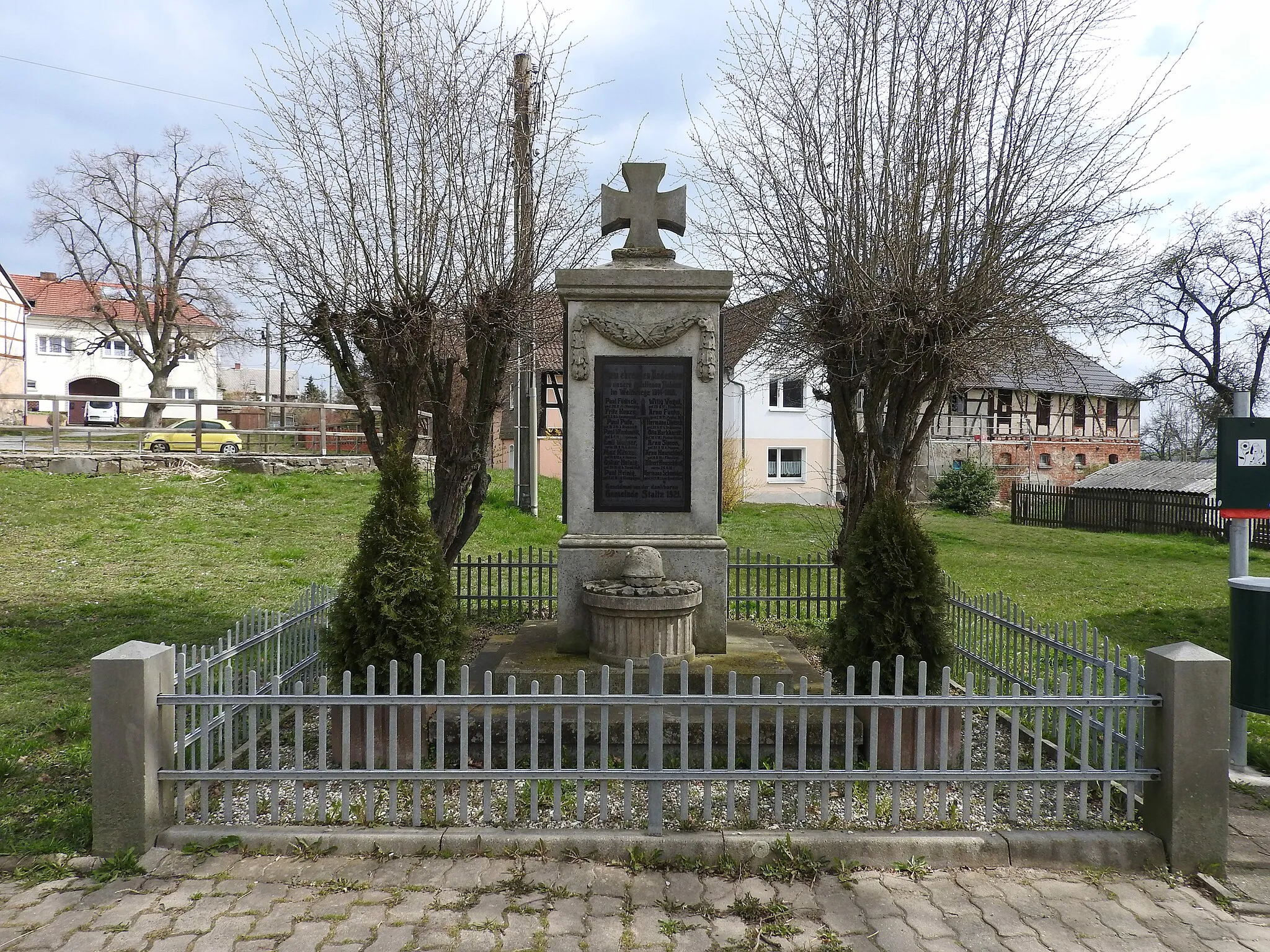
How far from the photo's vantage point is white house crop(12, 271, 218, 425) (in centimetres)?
3922

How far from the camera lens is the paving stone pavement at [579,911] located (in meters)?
3.05

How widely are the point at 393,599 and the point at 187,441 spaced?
66.0ft

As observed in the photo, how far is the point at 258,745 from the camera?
5000 mm

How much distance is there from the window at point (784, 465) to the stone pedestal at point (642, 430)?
22.9m

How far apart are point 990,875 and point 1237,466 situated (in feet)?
10.5

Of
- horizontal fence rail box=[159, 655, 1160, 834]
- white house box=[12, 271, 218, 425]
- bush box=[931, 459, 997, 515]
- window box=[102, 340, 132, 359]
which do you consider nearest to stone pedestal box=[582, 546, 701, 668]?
horizontal fence rail box=[159, 655, 1160, 834]

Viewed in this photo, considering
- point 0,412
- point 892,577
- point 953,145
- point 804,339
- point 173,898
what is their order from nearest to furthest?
1. point 173,898
2. point 892,577
3. point 953,145
4. point 804,339
5. point 0,412

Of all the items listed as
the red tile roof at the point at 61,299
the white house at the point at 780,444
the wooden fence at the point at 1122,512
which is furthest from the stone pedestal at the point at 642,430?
the red tile roof at the point at 61,299

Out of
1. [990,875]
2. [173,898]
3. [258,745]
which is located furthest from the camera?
[258,745]

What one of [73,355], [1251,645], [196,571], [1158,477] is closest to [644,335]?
[1251,645]

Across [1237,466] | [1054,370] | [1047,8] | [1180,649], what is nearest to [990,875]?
[1180,649]

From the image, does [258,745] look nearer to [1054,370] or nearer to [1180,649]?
[1180,649]

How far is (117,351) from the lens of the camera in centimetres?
4197

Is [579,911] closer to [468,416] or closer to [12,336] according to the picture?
[468,416]
